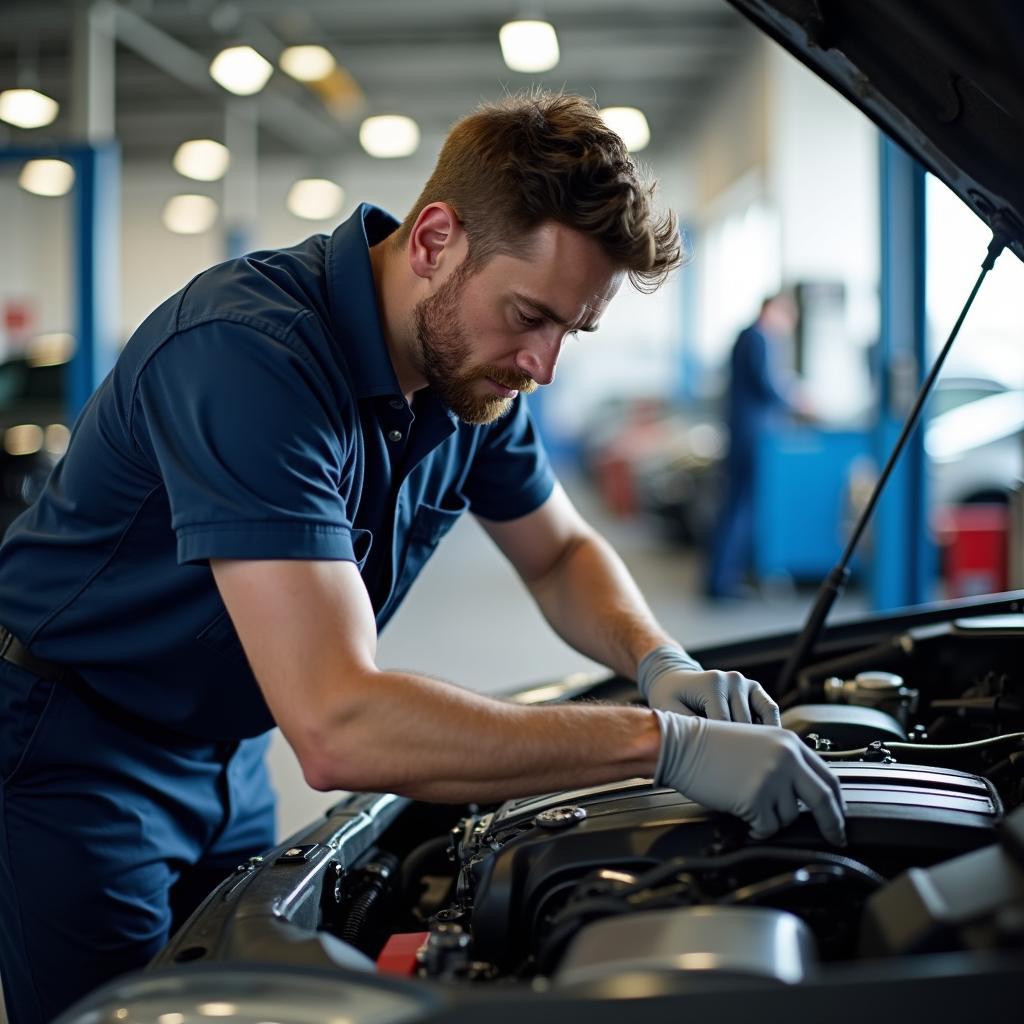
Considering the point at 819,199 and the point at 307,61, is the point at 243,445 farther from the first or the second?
the point at 819,199

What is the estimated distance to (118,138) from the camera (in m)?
14.1

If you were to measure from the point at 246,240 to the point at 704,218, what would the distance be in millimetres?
4916

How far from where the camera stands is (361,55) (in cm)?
1023

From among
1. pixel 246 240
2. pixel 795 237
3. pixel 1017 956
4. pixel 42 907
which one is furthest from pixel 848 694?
pixel 246 240

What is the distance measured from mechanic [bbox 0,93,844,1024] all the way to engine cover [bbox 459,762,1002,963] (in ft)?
0.10

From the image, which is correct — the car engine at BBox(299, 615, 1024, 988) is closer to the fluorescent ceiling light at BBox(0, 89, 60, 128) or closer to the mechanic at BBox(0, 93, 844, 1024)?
the mechanic at BBox(0, 93, 844, 1024)

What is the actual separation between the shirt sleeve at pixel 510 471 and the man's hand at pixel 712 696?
0.42 meters

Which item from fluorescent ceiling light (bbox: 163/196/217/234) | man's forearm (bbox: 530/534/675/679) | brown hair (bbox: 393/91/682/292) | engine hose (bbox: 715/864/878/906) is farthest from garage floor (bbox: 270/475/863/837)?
fluorescent ceiling light (bbox: 163/196/217/234)

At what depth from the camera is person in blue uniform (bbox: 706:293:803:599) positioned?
238 inches

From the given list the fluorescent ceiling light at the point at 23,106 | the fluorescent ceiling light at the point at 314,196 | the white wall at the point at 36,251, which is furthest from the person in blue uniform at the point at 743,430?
the white wall at the point at 36,251

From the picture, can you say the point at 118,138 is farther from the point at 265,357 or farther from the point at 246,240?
the point at 265,357

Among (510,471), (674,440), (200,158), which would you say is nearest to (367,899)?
(510,471)

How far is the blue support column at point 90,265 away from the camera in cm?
571

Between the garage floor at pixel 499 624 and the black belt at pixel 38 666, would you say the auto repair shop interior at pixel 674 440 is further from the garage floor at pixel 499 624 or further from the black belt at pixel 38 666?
the black belt at pixel 38 666
